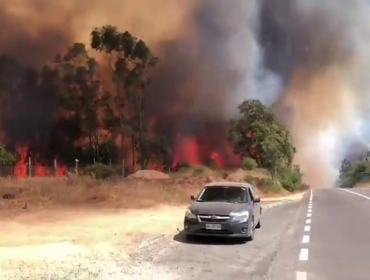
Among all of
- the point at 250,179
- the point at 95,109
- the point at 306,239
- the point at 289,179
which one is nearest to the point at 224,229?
the point at 306,239

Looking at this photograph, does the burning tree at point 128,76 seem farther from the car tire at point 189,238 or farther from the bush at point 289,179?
the car tire at point 189,238

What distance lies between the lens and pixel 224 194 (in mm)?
15062

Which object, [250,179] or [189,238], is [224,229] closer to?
[189,238]

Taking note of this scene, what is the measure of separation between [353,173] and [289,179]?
54865 millimetres

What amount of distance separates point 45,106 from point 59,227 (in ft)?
163

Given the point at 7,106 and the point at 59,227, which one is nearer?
the point at 59,227

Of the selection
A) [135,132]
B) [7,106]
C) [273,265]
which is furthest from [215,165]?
[273,265]

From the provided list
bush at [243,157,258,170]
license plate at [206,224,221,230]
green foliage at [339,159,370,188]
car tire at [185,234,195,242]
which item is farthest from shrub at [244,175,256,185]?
green foliage at [339,159,370,188]

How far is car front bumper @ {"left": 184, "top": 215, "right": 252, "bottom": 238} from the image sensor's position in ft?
43.5

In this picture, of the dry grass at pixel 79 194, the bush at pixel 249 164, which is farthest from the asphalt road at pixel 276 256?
the bush at pixel 249 164

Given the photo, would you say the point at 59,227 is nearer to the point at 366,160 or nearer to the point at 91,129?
the point at 91,129

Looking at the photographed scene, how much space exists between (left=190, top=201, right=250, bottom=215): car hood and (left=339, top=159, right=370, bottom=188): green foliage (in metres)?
99.5

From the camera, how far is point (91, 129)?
2500 inches

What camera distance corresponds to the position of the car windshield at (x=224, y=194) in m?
14.8
